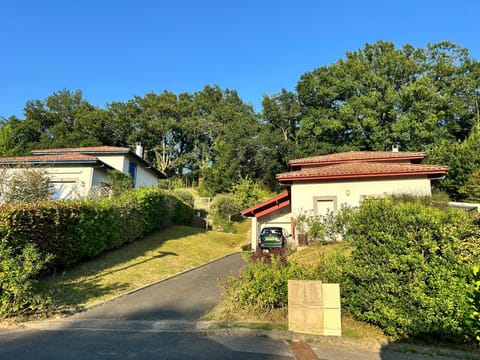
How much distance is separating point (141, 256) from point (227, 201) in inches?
663

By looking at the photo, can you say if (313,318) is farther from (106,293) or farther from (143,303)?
(106,293)

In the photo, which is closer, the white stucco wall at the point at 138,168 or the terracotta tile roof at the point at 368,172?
the terracotta tile roof at the point at 368,172

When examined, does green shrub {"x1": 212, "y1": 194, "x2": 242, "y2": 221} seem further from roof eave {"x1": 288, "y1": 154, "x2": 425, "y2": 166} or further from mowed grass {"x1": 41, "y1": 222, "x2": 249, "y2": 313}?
roof eave {"x1": 288, "y1": 154, "x2": 425, "y2": 166}

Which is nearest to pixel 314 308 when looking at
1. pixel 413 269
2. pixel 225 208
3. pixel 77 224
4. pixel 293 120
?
pixel 413 269

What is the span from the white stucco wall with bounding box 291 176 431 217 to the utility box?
9.66 metres

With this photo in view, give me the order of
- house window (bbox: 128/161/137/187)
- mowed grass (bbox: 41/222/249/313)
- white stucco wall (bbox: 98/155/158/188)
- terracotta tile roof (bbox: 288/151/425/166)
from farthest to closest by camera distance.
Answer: house window (bbox: 128/161/137/187) → white stucco wall (bbox: 98/155/158/188) → terracotta tile roof (bbox: 288/151/425/166) → mowed grass (bbox: 41/222/249/313)

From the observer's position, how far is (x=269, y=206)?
18547 millimetres

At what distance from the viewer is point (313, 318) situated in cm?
544

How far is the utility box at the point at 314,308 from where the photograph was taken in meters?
5.38

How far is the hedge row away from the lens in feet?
27.2

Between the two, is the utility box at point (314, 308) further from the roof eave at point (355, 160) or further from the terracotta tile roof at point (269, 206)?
the roof eave at point (355, 160)

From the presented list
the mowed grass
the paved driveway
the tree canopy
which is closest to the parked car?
the mowed grass

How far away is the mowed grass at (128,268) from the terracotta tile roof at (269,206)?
3.01 m

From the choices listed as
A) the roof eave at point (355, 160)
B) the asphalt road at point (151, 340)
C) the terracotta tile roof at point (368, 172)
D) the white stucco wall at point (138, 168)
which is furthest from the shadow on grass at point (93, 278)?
the roof eave at point (355, 160)
